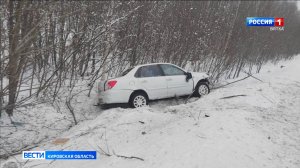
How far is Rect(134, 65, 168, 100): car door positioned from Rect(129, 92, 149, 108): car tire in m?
0.20

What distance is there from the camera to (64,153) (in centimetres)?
634

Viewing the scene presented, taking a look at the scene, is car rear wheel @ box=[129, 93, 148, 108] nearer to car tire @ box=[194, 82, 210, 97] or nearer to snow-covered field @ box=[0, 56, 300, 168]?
snow-covered field @ box=[0, 56, 300, 168]

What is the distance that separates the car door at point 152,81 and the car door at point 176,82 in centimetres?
20

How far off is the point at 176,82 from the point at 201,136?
15.7 ft

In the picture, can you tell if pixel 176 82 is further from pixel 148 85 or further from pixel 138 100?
pixel 138 100

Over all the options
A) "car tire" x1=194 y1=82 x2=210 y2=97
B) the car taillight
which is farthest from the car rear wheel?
"car tire" x1=194 y1=82 x2=210 y2=97

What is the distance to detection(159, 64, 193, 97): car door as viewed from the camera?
10039 millimetres

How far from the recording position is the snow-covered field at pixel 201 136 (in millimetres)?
4840

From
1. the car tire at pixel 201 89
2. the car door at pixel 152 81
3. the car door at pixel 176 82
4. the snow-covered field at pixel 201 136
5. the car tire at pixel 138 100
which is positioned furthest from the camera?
the car tire at pixel 201 89

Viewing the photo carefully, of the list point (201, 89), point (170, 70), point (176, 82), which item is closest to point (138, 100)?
point (176, 82)

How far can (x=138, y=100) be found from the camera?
945 centimetres

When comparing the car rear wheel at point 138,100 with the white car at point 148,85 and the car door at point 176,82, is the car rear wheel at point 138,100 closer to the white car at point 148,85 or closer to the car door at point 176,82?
the white car at point 148,85

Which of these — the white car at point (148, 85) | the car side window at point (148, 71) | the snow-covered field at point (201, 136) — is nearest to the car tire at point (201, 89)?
the white car at point (148, 85)

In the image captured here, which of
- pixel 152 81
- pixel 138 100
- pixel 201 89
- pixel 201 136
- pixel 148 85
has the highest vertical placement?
pixel 152 81
